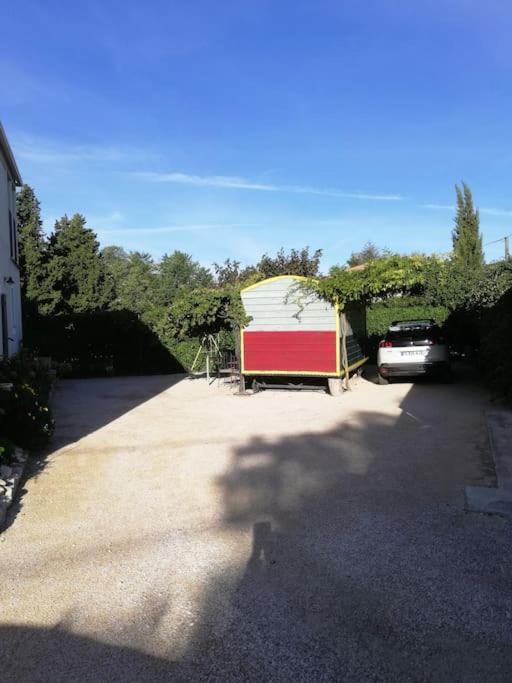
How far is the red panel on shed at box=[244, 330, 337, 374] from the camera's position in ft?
41.1

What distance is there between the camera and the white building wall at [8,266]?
11.3 m

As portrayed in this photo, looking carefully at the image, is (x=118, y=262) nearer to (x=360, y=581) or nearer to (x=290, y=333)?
(x=290, y=333)

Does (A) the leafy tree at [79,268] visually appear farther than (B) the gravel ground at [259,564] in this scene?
Yes

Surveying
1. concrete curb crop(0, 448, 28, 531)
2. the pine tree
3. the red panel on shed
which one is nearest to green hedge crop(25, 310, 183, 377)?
the red panel on shed

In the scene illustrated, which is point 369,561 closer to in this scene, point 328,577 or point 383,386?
point 328,577

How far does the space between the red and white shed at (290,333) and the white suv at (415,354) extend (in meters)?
1.00

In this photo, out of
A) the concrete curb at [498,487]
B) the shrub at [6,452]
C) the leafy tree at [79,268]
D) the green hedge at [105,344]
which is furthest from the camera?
the leafy tree at [79,268]

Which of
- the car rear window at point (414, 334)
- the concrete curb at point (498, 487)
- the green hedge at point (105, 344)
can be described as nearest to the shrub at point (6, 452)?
the concrete curb at point (498, 487)

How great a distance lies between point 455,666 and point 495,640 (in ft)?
1.11

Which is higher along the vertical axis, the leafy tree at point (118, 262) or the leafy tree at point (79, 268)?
the leafy tree at point (118, 262)

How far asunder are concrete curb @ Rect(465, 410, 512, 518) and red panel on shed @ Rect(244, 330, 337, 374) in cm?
536

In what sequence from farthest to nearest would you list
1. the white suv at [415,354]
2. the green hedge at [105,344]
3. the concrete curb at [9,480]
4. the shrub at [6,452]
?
the green hedge at [105,344] → the white suv at [415,354] → the shrub at [6,452] → the concrete curb at [9,480]

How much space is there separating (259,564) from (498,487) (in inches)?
101

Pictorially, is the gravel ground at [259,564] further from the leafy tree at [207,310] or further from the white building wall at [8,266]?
the leafy tree at [207,310]
